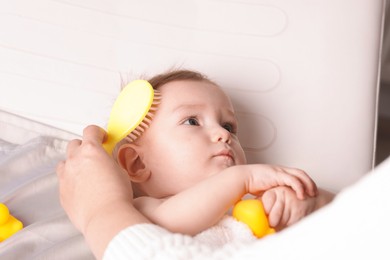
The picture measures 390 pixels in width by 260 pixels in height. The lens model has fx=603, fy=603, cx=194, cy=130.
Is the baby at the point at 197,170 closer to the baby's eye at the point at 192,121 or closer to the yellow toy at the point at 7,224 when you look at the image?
the baby's eye at the point at 192,121

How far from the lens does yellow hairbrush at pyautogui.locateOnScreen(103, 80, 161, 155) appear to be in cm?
101

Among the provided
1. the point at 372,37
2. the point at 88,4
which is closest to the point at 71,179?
the point at 88,4

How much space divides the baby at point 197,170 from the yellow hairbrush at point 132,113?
2 cm

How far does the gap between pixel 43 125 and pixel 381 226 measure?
1.02m

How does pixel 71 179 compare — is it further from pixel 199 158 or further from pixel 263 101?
pixel 263 101

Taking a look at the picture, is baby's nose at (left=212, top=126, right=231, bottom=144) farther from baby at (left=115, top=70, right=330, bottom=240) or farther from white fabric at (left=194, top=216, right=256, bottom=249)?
white fabric at (left=194, top=216, right=256, bottom=249)

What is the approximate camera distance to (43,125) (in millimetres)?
1301

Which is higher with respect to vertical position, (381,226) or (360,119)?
(381,226)

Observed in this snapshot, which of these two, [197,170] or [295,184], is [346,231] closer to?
[295,184]

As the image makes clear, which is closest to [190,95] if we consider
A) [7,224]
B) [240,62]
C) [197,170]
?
[197,170]

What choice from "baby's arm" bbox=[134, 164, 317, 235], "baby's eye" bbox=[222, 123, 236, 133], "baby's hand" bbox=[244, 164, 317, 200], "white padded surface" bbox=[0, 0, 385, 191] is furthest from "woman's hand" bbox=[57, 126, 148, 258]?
"white padded surface" bbox=[0, 0, 385, 191]

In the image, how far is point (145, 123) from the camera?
3.40 feet

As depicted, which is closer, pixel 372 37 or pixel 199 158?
pixel 199 158

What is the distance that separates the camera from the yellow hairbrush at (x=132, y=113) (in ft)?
3.32
